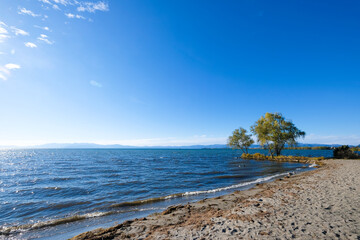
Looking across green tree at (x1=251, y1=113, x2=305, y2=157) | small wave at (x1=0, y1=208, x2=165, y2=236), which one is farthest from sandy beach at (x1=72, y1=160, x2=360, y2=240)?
green tree at (x1=251, y1=113, x2=305, y2=157)

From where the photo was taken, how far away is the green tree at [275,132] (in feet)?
166

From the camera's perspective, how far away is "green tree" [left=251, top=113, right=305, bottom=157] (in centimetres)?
5059

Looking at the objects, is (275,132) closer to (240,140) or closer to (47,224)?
(240,140)

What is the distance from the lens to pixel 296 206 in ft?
30.1

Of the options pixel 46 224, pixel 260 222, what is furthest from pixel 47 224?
pixel 260 222

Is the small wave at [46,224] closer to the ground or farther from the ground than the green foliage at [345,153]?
closer to the ground

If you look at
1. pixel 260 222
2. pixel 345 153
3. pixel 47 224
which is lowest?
pixel 47 224

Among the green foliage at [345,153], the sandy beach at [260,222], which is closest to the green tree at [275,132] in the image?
the green foliage at [345,153]

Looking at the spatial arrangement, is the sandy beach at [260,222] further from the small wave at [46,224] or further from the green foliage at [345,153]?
the green foliage at [345,153]

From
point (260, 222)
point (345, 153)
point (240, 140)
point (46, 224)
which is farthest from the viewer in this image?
point (240, 140)

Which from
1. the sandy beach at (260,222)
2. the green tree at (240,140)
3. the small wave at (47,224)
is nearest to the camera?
the sandy beach at (260,222)

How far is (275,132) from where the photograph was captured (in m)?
50.9

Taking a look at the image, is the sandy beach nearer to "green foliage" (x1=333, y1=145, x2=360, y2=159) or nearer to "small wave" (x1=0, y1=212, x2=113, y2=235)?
"small wave" (x1=0, y1=212, x2=113, y2=235)

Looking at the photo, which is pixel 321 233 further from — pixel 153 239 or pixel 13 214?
pixel 13 214
